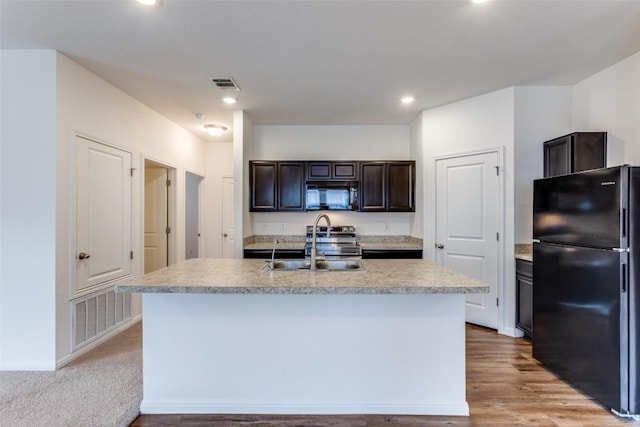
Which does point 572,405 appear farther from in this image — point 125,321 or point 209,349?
point 125,321

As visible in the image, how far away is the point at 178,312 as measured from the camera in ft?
7.05

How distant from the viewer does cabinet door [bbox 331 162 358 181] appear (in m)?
4.60

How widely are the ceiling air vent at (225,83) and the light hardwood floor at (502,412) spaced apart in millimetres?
2857

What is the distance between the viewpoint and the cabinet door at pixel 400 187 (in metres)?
4.59

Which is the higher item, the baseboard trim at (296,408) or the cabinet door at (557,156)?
the cabinet door at (557,156)

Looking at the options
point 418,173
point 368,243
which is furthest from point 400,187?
point 368,243

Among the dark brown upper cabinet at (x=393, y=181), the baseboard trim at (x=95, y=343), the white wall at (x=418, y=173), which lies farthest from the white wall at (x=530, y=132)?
the baseboard trim at (x=95, y=343)

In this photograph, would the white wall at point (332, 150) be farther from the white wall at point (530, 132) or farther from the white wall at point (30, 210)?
the white wall at point (30, 210)

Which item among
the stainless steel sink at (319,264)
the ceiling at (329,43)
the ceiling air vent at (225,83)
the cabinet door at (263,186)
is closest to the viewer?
the ceiling at (329,43)

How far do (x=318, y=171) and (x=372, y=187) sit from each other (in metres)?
0.80

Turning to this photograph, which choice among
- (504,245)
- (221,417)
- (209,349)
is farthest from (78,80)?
(504,245)

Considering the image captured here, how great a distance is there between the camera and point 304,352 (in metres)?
2.14

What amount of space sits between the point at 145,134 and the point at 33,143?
1366 mm

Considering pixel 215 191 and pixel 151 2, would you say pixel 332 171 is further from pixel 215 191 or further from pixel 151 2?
pixel 151 2
